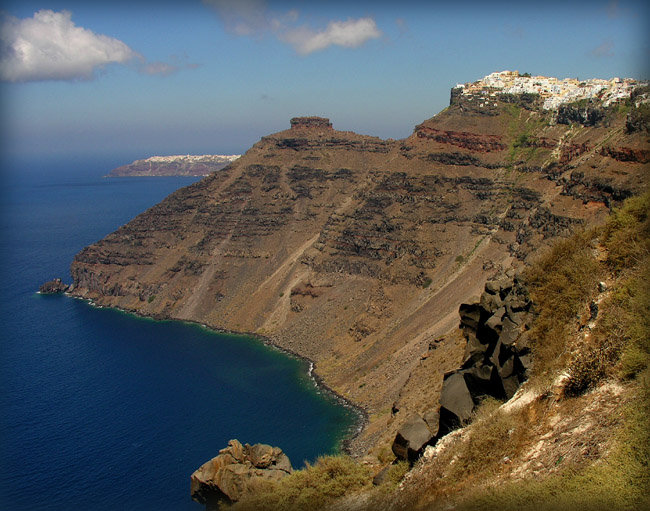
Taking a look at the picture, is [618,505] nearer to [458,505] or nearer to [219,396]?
[458,505]

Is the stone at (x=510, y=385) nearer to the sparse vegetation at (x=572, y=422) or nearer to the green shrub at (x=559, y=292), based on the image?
the sparse vegetation at (x=572, y=422)

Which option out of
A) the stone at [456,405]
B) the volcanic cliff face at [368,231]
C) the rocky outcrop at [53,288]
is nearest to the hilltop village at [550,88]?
the volcanic cliff face at [368,231]

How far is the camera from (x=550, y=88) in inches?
4427

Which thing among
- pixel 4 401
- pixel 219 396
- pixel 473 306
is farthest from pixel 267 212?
pixel 473 306

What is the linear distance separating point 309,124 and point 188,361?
75.9 metres

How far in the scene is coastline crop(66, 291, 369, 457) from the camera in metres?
60.7

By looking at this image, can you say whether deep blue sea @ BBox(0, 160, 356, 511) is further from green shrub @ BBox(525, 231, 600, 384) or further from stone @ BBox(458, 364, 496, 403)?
green shrub @ BBox(525, 231, 600, 384)

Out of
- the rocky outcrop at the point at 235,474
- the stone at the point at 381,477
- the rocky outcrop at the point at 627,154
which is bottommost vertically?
the rocky outcrop at the point at 235,474

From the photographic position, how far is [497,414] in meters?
22.0

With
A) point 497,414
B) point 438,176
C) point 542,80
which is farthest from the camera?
point 542,80

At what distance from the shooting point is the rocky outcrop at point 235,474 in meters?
38.2

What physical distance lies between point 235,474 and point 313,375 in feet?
136

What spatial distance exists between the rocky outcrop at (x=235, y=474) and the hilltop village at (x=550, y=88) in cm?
7966

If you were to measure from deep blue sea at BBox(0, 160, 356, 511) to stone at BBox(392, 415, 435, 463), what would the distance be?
30.5 metres
